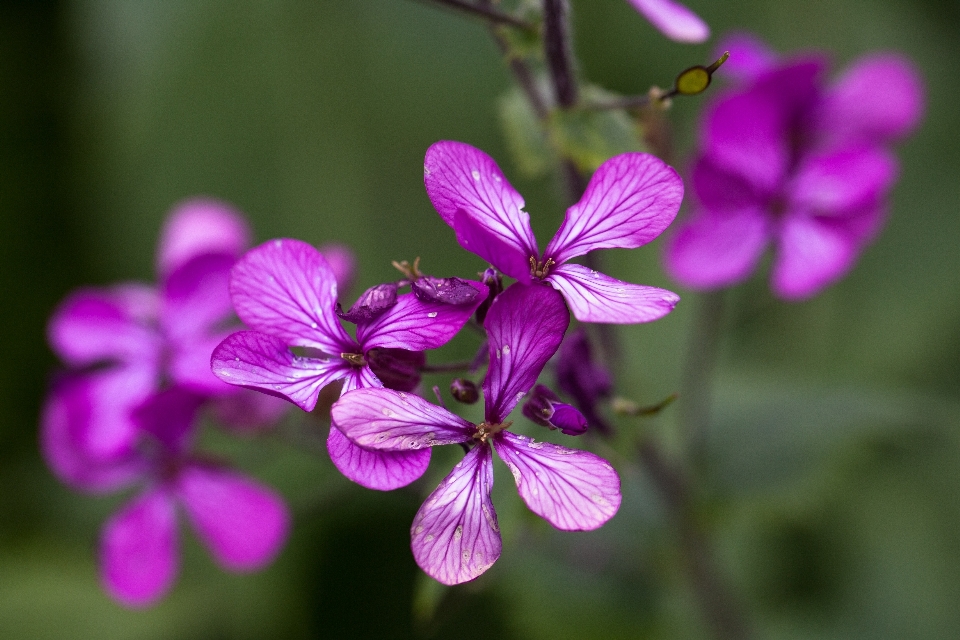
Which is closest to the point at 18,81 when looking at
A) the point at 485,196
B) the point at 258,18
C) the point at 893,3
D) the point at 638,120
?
the point at 258,18

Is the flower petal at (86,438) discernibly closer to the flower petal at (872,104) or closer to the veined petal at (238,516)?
the veined petal at (238,516)

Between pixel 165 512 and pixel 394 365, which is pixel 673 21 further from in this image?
pixel 165 512

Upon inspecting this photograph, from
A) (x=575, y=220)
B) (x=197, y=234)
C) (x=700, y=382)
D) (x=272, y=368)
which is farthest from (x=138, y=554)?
(x=700, y=382)

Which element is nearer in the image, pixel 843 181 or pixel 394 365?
pixel 394 365

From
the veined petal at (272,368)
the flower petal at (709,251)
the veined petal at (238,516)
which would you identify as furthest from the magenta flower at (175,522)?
the flower petal at (709,251)

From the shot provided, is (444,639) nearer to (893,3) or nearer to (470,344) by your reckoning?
(470,344)

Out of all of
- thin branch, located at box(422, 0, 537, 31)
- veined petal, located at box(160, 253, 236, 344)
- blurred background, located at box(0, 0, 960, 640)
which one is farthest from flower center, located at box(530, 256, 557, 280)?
blurred background, located at box(0, 0, 960, 640)
